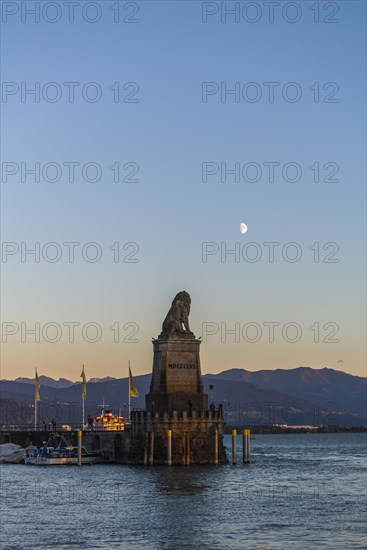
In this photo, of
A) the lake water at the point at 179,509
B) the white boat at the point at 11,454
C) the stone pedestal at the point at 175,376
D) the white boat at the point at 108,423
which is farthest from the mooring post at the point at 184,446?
the white boat at the point at 11,454

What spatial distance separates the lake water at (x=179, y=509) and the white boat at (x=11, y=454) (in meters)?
15.2

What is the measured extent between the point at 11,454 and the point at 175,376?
3253cm

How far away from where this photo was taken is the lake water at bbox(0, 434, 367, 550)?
66.7 metres

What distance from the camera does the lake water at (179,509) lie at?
219 feet

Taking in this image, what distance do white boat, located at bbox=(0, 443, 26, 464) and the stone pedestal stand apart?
91.2 feet

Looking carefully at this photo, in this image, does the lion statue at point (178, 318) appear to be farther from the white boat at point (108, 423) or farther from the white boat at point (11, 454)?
the white boat at point (11, 454)

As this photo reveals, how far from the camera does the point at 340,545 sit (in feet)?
211

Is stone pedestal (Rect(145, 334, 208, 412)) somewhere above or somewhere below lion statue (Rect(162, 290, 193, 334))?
below

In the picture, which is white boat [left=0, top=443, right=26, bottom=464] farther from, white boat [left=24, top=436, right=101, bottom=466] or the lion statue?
the lion statue

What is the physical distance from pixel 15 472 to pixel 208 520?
5061 cm

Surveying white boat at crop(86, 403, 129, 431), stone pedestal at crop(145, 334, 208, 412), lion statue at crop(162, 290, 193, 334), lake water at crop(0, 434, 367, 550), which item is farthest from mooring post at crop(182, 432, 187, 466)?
white boat at crop(86, 403, 129, 431)

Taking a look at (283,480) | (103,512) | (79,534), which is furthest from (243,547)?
(283,480)

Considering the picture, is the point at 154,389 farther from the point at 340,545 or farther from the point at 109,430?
the point at 340,545

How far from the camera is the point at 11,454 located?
139 metres
